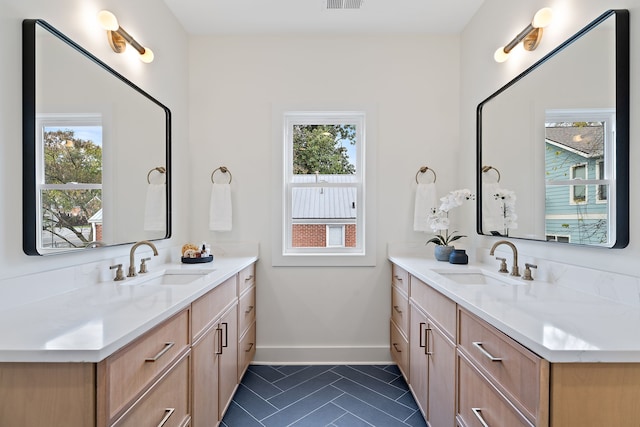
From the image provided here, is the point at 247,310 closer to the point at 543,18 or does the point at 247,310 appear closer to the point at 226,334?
the point at 226,334

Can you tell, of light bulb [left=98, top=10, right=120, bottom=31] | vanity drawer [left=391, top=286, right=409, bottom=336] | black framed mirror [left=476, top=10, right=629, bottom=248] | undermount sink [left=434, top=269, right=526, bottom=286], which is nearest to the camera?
black framed mirror [left=476, top=10, right=629, bottom=248]

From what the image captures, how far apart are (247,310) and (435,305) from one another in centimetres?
136

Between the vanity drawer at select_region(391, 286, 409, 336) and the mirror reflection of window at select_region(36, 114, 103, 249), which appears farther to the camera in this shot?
the vanity drawer at select_region(391, 286, 409, 336)

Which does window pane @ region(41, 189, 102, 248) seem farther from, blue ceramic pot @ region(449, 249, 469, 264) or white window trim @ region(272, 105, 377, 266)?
blue ceramic pot @ region(449, 249, 469, 264)

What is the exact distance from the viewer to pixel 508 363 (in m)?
1.03

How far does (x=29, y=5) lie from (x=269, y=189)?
5.66 ft

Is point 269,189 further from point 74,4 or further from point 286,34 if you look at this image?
point 74,4

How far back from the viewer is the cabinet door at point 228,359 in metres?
1.86

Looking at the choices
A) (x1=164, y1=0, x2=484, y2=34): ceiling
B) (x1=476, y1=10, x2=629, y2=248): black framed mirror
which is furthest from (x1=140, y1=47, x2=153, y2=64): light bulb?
(x1=476, y1=10, x2=629, y2=248): black framed mirror

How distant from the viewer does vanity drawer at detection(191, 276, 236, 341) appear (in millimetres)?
1504

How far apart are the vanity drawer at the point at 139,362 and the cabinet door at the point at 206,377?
197mm

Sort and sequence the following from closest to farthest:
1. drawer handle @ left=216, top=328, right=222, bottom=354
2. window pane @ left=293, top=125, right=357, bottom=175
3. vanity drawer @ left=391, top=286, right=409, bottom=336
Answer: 1. drawer handle @ left=216, top=328, right=222, bottom=354
2. vanity drawer @ left=391, top=286, right=409, bottom=336
3. window pane @ left=293, top=125, right=357, bottom=175

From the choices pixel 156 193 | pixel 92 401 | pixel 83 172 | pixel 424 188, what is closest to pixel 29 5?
pixel 83 172

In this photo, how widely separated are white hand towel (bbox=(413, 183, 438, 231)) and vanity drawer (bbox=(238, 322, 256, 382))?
1487 mm
